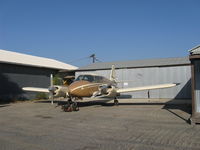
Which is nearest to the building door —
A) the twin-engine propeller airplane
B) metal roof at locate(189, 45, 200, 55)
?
metal roof at locate(189, 45, 200, 55)

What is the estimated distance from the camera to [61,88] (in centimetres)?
1709

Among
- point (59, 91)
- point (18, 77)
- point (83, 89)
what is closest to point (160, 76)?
point (83, 89)

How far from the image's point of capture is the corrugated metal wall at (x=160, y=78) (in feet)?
81.5

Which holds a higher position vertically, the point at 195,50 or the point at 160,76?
the point at 195,50

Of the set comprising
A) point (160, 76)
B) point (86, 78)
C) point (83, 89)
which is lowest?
point (83, 89)

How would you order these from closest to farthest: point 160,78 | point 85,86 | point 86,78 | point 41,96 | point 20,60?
point 85,86
point 86,78
point 160,78
point 41,96
point 20,60

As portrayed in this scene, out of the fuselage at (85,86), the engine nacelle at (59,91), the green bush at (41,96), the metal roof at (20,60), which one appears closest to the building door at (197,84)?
the fuselage at (85,86)

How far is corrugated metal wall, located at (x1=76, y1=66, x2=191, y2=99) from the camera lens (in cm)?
2483

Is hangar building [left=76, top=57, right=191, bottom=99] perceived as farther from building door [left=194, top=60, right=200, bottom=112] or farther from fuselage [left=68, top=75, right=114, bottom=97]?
building door [left=194, top=60, right=200, bottom=112]

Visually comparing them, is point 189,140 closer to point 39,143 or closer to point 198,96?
point 198,96

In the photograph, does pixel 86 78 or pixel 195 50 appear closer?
pixel 195 50

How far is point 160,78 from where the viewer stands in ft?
86.4

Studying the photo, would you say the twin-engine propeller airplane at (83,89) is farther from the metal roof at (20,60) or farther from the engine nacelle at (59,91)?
the metal roof at (20,60)

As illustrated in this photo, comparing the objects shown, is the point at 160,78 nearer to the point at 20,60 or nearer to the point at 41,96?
the point at 41,96
